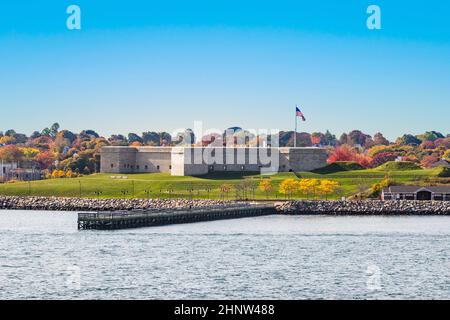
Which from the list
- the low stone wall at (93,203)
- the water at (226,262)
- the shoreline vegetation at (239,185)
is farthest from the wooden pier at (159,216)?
the shoreline vegetation at (239,185)

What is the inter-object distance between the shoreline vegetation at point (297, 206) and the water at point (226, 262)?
97.8ft

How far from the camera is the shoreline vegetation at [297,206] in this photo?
131125 millimetres

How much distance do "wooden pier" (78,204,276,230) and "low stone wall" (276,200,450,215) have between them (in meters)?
3.28

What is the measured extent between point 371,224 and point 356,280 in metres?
50.5

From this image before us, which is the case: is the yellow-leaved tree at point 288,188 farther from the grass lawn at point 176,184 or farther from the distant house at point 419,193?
the distant house at point 419,193

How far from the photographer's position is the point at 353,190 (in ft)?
511

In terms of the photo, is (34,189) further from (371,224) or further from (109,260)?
(109,260)

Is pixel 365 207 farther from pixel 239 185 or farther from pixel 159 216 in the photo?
pixel 159 216

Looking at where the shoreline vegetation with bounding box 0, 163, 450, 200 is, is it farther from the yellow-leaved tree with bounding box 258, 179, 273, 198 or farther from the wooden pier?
the wooden pier

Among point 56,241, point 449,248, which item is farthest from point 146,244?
point 449,248

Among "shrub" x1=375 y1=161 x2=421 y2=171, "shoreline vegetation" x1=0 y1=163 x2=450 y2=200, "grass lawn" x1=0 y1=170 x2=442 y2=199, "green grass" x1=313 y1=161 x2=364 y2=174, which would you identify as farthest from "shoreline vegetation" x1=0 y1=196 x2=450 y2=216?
"shrub" x1=375 y1=161 x2=421 y2=171

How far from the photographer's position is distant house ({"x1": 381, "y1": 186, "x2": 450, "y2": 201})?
141375mm
